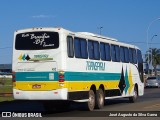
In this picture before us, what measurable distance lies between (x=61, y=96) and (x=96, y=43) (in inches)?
190

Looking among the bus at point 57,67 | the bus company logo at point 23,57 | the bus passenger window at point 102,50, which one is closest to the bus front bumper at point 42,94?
the bus at point 57,67

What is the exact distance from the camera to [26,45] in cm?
1831

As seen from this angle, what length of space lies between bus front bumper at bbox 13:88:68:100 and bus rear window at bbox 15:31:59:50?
1.83m

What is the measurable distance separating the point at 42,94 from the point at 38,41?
2.22 meters

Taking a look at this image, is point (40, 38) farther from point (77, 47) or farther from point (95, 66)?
point (95, 66)

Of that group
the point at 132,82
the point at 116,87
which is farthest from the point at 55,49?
the point at 132,82

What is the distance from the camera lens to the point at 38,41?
59.2 feet

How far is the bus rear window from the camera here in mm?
17844

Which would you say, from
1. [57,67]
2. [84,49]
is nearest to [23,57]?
[57,67]

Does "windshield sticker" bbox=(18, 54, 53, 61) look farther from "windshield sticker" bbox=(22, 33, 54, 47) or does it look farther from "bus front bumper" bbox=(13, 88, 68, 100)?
"bus front bumper" bbox=(13, 88, 68, 100)

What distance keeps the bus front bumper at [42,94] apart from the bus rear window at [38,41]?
1827 millimetres

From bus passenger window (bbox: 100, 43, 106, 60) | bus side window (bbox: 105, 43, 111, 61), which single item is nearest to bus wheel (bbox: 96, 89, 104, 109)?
bus passenger window (bbox: 100, 43, 106, 60)

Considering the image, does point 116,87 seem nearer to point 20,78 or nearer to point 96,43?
point 96,43

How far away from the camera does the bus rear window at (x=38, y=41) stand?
17.8 metres
